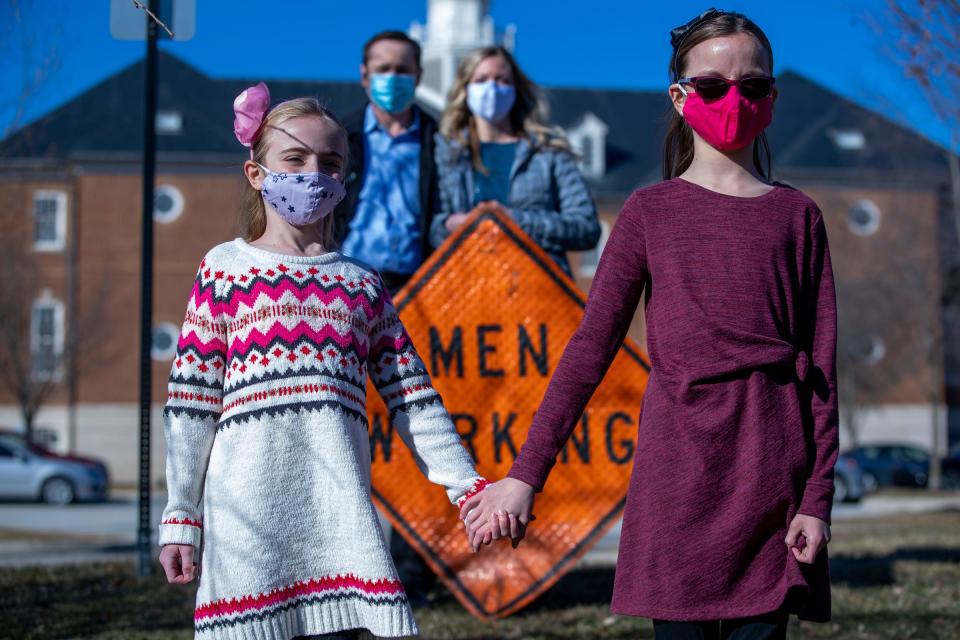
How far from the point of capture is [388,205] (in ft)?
17.3

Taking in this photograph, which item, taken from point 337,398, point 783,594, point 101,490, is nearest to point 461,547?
point 337,398

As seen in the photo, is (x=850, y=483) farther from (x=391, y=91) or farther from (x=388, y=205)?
(x=391, y=91)

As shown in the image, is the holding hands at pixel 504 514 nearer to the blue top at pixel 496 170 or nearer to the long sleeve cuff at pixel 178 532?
the long sleeve cuff at pixel 178 532

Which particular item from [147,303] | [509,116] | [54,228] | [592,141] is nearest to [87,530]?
[147,303]

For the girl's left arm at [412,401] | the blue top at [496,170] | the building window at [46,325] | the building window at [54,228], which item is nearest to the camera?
the girl's left arm at [412,401]

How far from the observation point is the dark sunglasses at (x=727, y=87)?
Answer: 105 inches

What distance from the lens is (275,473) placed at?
8.95 feet

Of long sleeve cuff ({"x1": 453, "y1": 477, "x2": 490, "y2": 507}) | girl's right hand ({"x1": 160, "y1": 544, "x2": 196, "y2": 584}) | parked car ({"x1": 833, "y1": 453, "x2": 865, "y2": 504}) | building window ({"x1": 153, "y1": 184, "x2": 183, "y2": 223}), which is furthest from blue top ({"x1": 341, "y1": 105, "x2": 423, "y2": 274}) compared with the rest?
building window ({"x1": 153, "y1": 184, "x2": 183, "y2": 223})

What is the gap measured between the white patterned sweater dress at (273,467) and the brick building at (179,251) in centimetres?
3224

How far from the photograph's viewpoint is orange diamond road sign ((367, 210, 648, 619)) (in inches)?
198

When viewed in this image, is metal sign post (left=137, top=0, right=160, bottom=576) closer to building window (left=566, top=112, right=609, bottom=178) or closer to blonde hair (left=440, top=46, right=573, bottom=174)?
blonde hair (left=440, top=46, right=573, bottom=174)

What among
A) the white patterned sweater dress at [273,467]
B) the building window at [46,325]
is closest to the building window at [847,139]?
the building window at [46,325]

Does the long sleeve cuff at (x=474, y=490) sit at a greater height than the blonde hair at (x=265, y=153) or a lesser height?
lesser

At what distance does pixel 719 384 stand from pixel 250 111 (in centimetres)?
147
